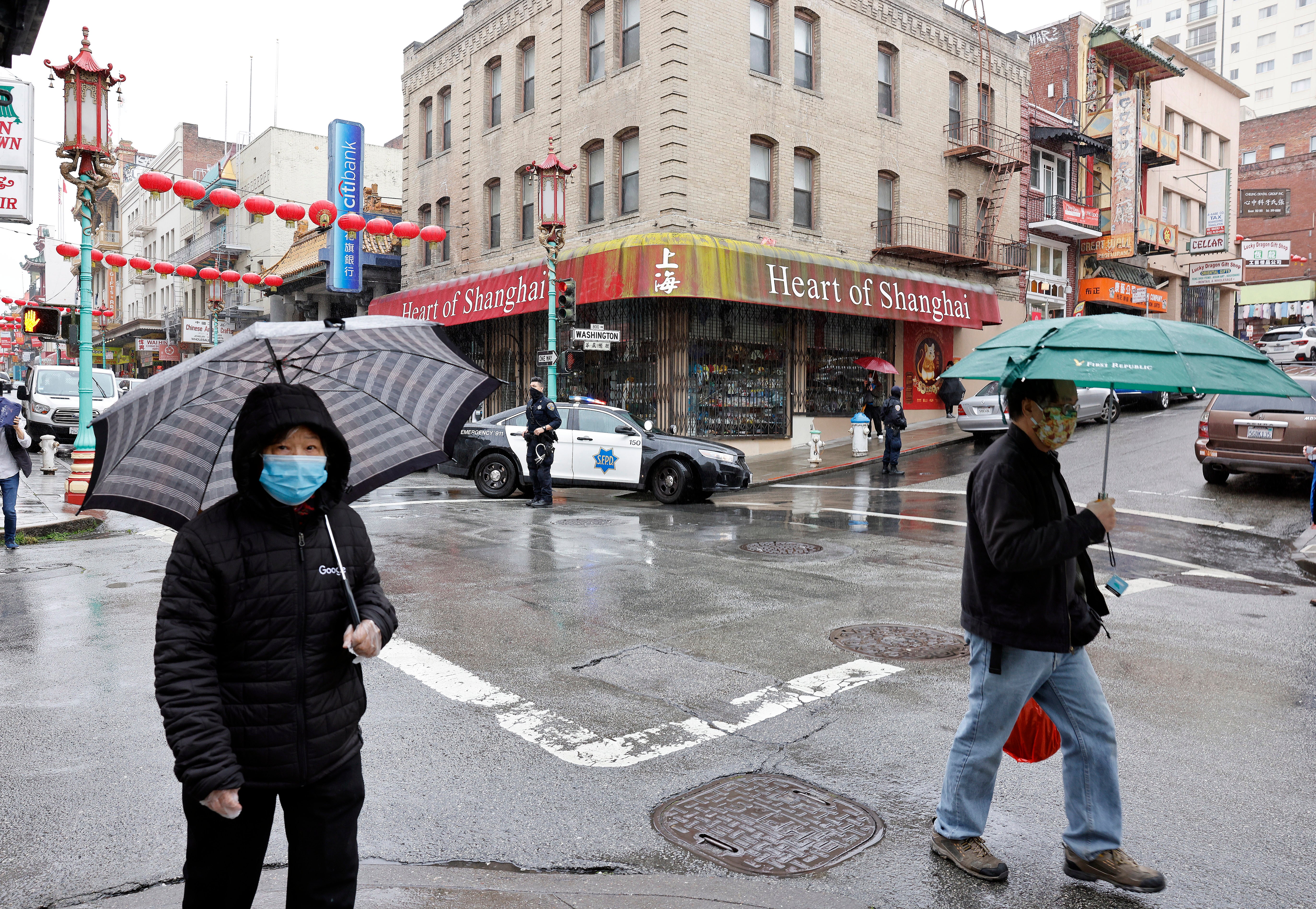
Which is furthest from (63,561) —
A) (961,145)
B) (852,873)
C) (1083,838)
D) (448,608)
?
(961,145)

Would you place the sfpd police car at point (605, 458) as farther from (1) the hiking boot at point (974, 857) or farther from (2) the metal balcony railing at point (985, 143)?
(2) the metal balcony railing at point (985, 143)

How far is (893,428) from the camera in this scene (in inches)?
723

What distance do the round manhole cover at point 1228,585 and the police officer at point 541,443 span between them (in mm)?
8543

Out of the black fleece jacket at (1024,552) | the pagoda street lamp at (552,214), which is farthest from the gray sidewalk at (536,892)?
the pagoda street lamp at (552,214)

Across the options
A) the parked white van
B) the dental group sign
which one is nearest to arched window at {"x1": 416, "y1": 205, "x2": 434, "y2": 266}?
the dental group sign

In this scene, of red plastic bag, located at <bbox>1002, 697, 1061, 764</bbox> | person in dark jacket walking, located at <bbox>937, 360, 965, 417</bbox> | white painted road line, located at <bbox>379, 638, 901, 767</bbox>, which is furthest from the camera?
person in dark jacket walking, located at <bbox>937, 360, 965, 417</bbox>

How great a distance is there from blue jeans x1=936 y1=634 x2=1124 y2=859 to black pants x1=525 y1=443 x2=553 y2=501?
11194mm

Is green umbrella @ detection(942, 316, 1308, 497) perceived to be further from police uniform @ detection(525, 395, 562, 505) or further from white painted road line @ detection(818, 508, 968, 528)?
police uniform @ detection(525, 395, 562, 505)

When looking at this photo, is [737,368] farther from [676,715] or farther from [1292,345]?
[1292,345]

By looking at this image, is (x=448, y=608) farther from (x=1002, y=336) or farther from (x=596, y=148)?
(x=596, y=148)

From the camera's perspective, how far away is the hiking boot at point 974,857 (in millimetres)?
3404

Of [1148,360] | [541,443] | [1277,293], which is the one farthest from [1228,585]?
[1277,293]

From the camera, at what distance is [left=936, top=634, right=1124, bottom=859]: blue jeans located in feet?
11.1

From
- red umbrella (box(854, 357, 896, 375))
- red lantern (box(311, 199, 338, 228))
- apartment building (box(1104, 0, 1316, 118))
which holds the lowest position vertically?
red umbrella (box(854, 357, 896, 375))
